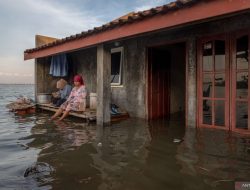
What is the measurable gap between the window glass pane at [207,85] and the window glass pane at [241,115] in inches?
31.2

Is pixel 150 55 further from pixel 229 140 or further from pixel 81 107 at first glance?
pixel 229 140

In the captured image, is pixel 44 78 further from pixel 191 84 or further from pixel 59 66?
pixel 191 84

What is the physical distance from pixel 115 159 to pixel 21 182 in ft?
5.11

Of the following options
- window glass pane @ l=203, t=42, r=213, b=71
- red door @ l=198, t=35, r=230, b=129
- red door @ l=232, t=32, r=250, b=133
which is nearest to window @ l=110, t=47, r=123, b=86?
red door @ l=198, t=35, r=230, b=129

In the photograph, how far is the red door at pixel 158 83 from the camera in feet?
26.9

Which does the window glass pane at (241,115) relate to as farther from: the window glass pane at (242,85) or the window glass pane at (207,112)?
the window glass pane at (207,112)

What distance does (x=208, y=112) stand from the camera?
6.41 metres

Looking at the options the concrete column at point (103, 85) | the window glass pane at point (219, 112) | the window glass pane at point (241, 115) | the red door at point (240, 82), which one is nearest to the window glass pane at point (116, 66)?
the concrete column at point (103, 85)

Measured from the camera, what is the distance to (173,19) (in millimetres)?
4680

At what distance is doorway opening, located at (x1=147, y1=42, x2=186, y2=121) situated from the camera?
8.28 metres

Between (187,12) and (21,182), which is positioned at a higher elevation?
(187,12)

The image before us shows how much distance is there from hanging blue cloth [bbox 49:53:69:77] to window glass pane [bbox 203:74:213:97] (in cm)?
721

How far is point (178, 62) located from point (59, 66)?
5646 millimetres

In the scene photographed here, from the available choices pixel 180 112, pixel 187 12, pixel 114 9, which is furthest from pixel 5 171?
pixel 114 9
